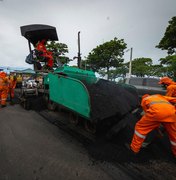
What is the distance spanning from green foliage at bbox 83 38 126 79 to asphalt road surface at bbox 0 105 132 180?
54.3 feet

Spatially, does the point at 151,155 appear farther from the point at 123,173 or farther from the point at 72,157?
the point at 72,157

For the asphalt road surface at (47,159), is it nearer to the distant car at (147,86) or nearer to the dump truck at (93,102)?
the dump truck at (93,102)

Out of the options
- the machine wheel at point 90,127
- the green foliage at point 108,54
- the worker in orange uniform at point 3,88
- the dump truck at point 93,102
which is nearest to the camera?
the dump truck at point 93,102

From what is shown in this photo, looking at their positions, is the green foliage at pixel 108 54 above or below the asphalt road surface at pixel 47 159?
above

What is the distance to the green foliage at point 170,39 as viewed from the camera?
10.1 meters

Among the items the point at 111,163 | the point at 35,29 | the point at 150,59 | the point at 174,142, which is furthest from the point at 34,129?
the point at 150,59

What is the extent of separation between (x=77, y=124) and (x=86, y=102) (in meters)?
1.36

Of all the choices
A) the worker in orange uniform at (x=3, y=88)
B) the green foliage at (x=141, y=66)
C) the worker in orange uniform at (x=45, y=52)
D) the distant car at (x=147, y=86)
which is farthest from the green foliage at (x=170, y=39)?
the green foliage at (x=141, y=66)

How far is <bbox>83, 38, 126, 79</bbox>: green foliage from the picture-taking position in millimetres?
18797

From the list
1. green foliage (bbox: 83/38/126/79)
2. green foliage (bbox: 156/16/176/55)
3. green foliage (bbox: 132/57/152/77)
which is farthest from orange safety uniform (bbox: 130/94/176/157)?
green foliage (bbox: 132/57/152/77)

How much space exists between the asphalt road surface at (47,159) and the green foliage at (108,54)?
16.6 meters

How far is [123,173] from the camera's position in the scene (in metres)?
1.74

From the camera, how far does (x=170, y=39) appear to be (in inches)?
420

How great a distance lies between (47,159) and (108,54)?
18.8 metres
